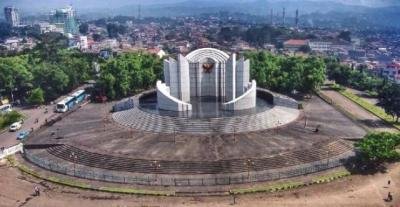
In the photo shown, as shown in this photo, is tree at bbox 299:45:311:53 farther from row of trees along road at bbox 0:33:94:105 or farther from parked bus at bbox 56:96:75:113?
parked bus at bbox 56:96:75:113

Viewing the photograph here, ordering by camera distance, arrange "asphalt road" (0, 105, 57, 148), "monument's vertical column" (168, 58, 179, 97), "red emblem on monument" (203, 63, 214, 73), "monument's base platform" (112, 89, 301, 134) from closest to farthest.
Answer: "monument's base platform" (112, 89, 301, 134) → "asphalt road" (0, 105, 57, 148) → "monument's vertical column" (168, 58, 179, 97) → "red emblem on monument" (203, 63, 214, 73)

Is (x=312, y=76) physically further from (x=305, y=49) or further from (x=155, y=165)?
(x=305, y=49)

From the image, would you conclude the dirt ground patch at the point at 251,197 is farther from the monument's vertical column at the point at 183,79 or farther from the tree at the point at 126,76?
the tree at the point at 126,76

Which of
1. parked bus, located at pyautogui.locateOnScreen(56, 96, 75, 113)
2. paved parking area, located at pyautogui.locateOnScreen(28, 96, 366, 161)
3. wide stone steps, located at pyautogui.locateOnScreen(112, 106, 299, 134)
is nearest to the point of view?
paved parking area, located at pyautogui.locateOnScreen(28, 96, 366, 161)

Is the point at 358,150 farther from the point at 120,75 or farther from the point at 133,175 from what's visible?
the point at 120,75

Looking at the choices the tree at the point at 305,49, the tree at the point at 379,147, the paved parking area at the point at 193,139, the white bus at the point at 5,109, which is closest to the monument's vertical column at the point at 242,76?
the paved parking area at the point at 193,139

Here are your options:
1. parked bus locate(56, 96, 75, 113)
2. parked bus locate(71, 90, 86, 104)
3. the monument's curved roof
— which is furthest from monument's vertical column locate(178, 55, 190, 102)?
parked bus locate(71, 90, 86, 104)
